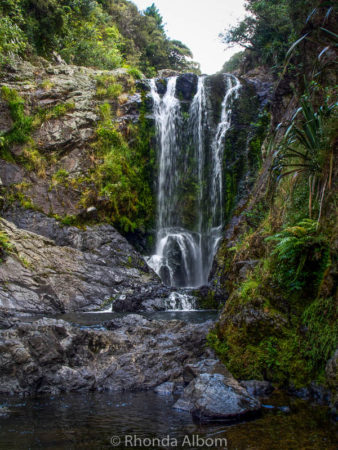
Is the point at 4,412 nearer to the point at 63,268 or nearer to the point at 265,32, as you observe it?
the point at 63,268

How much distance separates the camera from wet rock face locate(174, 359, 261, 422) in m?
2.99

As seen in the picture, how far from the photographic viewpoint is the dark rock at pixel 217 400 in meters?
2.98

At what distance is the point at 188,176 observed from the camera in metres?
16.0

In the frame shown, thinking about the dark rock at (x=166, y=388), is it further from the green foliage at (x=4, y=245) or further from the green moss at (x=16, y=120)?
the green moss at (x=16, y=120)

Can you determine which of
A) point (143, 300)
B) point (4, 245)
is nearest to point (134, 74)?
point (4, 245)

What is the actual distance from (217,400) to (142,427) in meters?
0.67

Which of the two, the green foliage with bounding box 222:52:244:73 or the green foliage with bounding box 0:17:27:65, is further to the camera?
the green foliage with bounding box 222:52:244:73

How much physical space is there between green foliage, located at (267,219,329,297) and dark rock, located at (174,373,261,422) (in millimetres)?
1274

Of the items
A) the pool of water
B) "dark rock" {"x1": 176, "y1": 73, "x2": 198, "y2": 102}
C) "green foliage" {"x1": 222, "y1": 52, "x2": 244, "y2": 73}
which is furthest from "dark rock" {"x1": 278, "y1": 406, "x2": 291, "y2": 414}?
Answer: "green foliage" {"x1": 222, "y1": 52, "x2": 244, "y2": 73}

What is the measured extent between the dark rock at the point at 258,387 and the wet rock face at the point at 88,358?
855 millimetres

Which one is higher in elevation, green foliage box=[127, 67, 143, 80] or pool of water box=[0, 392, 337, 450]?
green foliage box=[127, 67, 143, 80]

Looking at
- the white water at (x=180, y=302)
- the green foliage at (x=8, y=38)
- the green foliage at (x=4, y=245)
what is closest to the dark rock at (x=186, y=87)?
the green foliage at (x=8, y=38)

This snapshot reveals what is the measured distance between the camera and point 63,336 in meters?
4.48

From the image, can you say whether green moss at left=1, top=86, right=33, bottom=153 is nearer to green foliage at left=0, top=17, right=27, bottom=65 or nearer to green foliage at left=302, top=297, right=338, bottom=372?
green foliage at left=0, top=17, right=27, bottom=65
